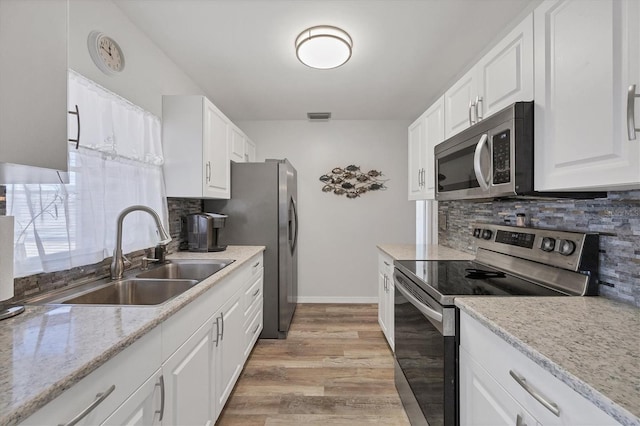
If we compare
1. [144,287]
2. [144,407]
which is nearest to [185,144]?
[144,287]

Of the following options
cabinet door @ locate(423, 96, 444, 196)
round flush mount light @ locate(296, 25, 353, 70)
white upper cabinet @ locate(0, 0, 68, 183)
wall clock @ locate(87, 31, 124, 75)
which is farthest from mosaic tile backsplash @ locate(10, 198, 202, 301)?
cabinet door @ locate(423, 96, 444, 196)

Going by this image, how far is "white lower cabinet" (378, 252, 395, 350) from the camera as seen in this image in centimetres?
248

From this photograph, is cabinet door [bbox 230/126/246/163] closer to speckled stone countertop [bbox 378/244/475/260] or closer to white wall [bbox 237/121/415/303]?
white wall [bbox 237/121/415/303]

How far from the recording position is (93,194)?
1.64 metres

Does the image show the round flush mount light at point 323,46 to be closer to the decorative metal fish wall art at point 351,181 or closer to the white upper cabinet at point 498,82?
the white upper cabinet at point 498,82

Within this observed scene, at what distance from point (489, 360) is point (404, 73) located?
2.41 meters

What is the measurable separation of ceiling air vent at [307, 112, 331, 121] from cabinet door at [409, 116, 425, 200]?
4.13ft

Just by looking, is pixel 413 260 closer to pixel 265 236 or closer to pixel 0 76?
pixel 265 236

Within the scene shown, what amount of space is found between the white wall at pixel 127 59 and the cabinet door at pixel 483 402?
2.26 meters

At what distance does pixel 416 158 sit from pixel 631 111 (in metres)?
1.99

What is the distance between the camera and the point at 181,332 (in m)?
1.25

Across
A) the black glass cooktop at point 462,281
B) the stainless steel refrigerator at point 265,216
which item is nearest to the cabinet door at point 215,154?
the stainless steel refrigerator at point 265,216

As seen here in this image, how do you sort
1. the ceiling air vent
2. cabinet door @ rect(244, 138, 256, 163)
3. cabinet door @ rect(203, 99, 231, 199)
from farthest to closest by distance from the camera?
the ceiling air vent → cabinet door @ rect(244, 138, 256, 163) → cabinet door @ rect(203, 99, 231, 199)

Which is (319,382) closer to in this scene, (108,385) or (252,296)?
(252,296)
